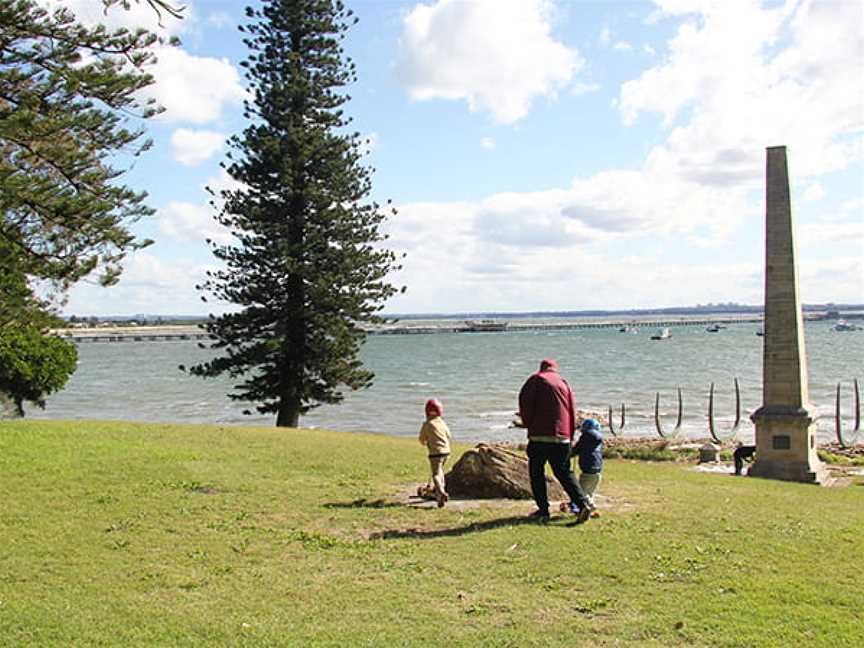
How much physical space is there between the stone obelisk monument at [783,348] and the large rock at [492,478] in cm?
947

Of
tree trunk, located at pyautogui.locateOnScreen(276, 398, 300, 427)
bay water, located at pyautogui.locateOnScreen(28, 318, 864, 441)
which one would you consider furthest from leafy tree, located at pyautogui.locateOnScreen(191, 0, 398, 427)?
bay water, located at pyautogui.locateOnScreen(28, 318, 864, 441)

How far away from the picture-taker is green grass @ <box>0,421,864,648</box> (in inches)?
229

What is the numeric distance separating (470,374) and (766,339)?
5314cm

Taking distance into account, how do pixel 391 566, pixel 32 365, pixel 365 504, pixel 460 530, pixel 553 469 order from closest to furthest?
pixel 391 566 → pixel 460 530 → pixel 553 469 → pixel 365 504 → pixel 32 365

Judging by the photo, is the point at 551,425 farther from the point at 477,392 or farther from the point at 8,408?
the point at 477,392

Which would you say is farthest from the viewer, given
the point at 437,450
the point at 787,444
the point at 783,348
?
the point at 787,444

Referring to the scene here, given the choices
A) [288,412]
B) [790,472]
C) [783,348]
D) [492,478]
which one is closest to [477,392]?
[288,412]

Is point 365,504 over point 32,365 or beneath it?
beneath

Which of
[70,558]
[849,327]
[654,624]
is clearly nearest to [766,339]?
[654,624]

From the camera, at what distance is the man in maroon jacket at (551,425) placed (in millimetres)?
8758

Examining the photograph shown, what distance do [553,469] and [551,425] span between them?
0.46 meters

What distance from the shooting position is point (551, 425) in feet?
28.7

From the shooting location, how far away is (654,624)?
5.88 metres

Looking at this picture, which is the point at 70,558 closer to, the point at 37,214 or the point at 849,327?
the point at 37,214
